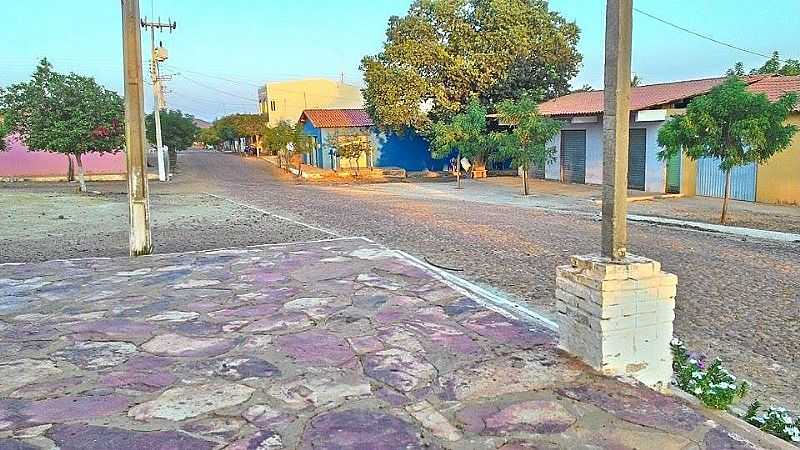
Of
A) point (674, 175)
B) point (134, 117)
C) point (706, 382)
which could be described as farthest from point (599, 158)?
point (706, 382)

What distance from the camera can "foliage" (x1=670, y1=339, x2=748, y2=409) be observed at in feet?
12.7

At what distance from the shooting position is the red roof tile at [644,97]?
20.9m

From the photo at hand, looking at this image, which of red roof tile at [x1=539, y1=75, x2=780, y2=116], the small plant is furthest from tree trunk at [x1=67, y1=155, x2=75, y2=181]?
the small plant

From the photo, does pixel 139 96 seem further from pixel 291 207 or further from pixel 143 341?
pixel 291 207

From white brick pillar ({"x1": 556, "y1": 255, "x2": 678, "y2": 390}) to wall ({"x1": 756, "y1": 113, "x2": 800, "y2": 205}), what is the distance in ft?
50.9

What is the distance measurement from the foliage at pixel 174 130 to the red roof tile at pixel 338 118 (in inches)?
295

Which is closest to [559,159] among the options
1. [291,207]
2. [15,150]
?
[291,207]

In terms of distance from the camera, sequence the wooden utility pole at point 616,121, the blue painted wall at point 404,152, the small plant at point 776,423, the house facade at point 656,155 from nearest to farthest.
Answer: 1. the small plant at point 776,423
2. the wooden utility pole at point 616,121
3. the house facade at point 656,155
4. the blue painted wall at point 404,152

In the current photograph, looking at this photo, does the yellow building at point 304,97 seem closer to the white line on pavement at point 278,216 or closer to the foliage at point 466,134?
the foliage at point 466,134

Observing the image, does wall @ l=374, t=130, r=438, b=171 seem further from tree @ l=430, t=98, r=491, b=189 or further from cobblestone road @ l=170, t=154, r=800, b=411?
cobblestone road @ l=170, t=154, r=800, b=411

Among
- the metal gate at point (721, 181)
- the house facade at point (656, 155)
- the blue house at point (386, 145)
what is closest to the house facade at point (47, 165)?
the blue house at point (386, 145)

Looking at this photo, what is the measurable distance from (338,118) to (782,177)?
87.8ft

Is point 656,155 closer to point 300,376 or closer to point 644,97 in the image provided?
point 644,97

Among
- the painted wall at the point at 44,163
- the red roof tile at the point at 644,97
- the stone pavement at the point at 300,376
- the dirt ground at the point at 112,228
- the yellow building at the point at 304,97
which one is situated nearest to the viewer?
the stone pavement at the point at 300,376
